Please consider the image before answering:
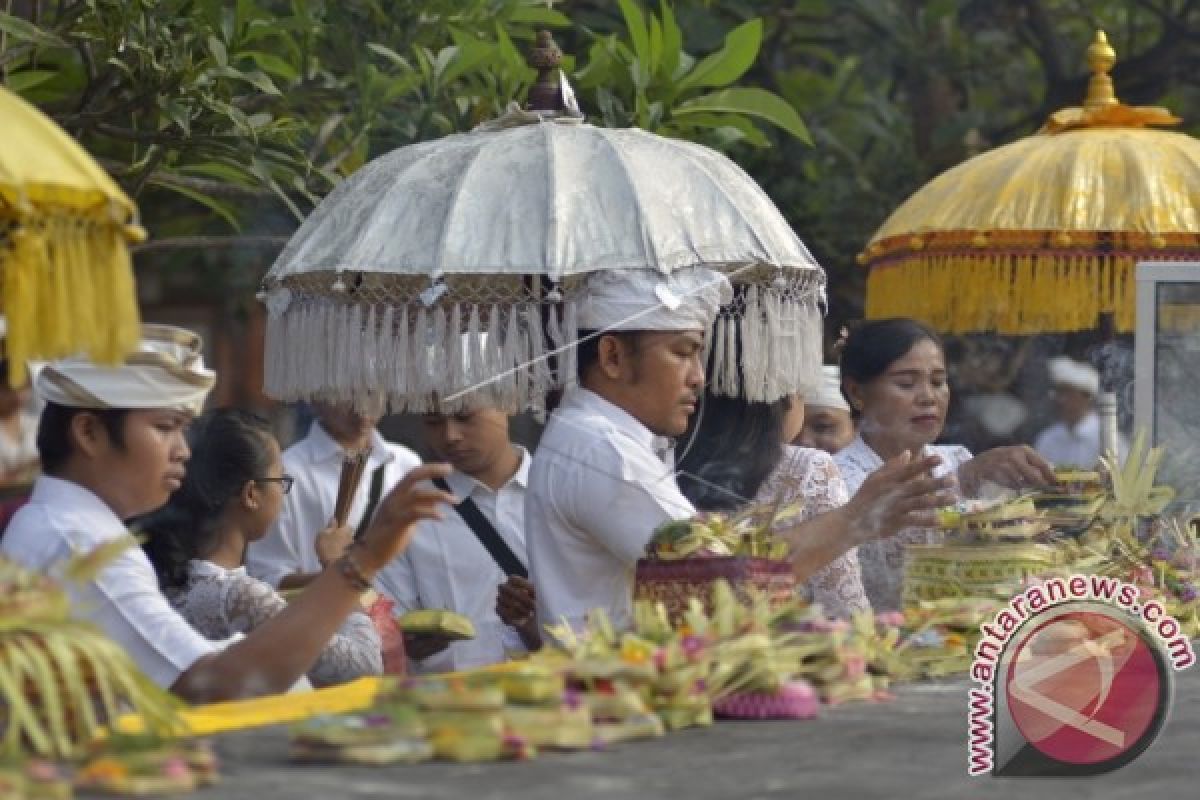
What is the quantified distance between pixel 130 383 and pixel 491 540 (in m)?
1.65

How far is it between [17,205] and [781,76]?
22.7ft

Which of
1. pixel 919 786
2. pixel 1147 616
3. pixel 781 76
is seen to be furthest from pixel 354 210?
pixel 781 76

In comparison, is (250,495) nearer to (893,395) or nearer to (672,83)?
(893,395)

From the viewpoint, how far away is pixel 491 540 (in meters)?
5.55

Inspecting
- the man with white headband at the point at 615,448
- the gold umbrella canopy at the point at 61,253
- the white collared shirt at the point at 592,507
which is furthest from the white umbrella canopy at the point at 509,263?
the gold umbrella canopy at the point at 61,253

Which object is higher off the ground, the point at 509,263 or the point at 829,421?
the point at 509,263

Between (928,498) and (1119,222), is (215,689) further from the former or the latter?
(1119,222)

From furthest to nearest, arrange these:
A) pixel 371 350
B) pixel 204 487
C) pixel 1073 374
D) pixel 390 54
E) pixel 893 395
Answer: pixel 1073 374
pixel 390 54
pixel 893 395
pixel 371 350
pixel 204 487

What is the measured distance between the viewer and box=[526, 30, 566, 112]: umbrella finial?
5.44m

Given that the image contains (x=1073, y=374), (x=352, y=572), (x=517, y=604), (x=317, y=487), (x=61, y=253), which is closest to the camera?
(x=61, y=253)

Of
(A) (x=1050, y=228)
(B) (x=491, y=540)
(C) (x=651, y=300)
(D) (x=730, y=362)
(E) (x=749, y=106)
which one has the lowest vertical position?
(B) (x=491, y=540)

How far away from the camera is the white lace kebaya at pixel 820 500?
497cm

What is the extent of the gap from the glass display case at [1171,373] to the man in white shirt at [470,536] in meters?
1.50

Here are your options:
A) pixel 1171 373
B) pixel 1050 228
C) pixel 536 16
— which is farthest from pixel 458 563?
pixel 1050 228
